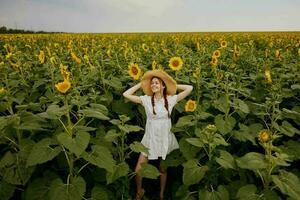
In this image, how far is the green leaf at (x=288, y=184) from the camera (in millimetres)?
2916

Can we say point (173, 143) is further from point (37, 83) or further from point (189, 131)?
point (37, 83)

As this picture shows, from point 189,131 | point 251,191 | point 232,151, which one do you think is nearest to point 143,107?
point 189,131

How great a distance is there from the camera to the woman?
409 centimetres

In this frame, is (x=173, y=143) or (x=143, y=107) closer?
(x=173, y=143)

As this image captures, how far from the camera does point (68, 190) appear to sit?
Answer: 312cm

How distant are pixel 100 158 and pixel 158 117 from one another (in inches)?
42.9

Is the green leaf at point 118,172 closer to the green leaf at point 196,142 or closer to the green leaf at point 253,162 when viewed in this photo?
the green leaf at point 196,142

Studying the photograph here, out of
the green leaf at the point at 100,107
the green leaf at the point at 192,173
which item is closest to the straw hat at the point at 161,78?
the green leaf at the point at 100,107

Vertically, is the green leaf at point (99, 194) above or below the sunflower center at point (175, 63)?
below

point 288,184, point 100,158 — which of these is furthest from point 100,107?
A: point 288,184

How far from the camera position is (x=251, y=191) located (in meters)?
3.16

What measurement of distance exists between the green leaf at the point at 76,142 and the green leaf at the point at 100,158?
15 centimetres

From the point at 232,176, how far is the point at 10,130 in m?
2.05

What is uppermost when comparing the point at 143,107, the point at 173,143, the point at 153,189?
the point at 143,107
